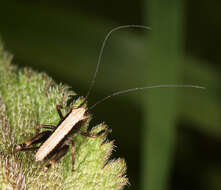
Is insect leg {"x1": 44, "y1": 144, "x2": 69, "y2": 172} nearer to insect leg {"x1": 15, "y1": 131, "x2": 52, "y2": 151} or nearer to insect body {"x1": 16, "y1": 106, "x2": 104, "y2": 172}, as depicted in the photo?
insect body {"x1": 16, "y1": 106, "x2": 104, "y2": 172}

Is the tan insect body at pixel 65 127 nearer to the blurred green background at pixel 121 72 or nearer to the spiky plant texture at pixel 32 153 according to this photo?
the spiky plant texture at pixel 32 153

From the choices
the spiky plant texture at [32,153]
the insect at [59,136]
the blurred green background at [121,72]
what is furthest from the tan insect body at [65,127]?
the blurred green background at [121,72]

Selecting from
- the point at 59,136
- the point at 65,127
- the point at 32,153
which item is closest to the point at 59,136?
the point at 59,136

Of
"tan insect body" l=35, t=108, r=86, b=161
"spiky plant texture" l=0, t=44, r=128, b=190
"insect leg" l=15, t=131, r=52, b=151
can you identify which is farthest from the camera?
"tan insect body" l=35, t=108, r=86, b=161

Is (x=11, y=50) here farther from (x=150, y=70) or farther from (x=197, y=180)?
(x=197, y=180)

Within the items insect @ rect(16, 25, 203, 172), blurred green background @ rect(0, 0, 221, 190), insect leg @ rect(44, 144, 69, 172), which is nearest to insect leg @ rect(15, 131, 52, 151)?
insect @ rect(16, 25, 203, 172)

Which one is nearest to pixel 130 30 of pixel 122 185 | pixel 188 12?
pixel 188 12

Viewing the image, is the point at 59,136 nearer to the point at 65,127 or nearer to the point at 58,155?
the point at 65,127

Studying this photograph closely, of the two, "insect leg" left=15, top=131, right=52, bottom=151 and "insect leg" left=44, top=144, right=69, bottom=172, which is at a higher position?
"insect leg" left=15, top=131, right=52, bottom=151
